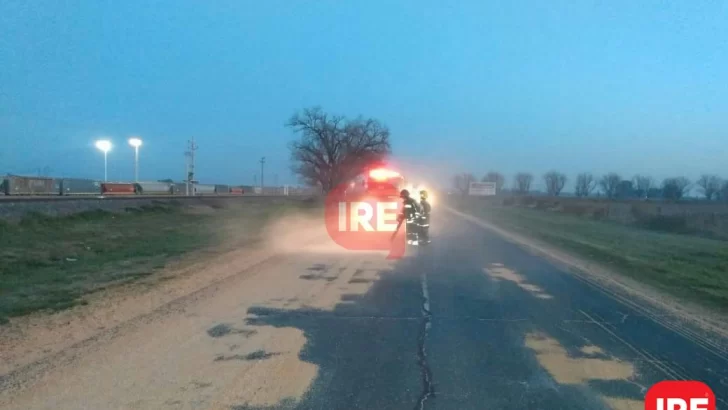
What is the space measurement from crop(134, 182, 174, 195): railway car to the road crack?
231 feet

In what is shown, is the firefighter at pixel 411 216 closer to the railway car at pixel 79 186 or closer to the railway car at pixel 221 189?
the railway car at pixel 79 186

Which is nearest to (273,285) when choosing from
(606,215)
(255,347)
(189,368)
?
(255,347)

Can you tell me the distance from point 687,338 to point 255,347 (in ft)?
22.6

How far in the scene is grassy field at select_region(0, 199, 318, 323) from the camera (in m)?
13.7

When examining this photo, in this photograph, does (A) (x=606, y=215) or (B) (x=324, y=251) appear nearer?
(B) (x=324, y=251)

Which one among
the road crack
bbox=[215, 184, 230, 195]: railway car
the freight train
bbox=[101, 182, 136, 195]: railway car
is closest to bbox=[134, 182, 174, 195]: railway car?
the freight train

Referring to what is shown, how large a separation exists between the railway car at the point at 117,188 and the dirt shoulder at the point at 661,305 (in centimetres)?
5648

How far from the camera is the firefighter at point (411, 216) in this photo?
24.2 meters

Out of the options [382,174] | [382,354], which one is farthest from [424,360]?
[382,174]

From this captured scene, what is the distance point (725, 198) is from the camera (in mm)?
123750

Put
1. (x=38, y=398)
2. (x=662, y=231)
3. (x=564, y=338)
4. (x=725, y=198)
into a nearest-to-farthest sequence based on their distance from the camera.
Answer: (x=38, y=398) < (x=564, y=338) < (x=662, y=231) < (x=725, y=198)

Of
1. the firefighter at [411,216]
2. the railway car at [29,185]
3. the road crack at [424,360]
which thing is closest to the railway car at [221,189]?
the railway car at [29,185]

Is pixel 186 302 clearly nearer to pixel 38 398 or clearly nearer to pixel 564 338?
pixel 38 398

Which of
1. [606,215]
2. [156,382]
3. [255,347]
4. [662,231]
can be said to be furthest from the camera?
[606,215]
